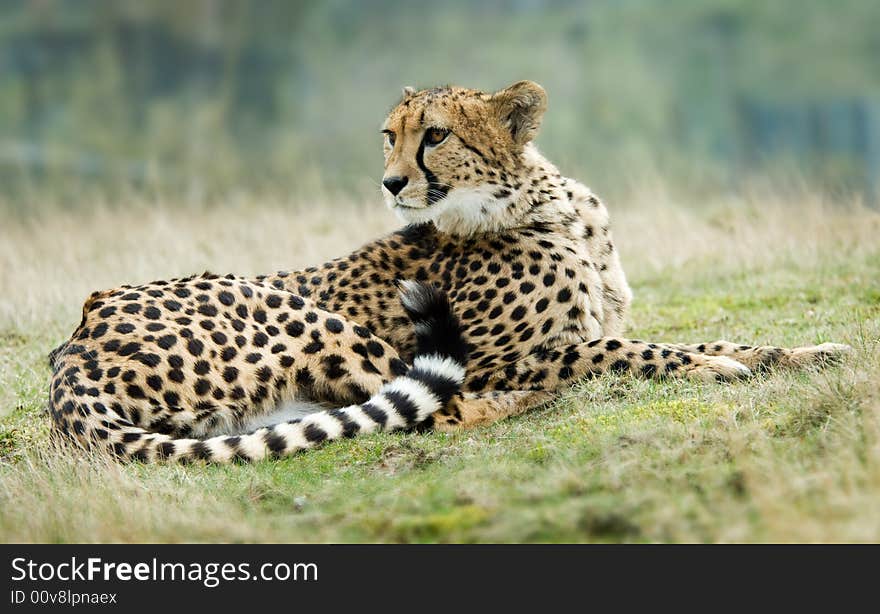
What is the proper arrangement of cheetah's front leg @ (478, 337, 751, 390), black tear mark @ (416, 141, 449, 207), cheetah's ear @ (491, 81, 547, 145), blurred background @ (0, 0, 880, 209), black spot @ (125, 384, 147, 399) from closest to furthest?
black spot @ (125, 384, 147, 399) → cheetah's front leg @ (478, 337, 751, 390) → black tear mark @ (416, 141, 449, 207) → cheetah's ear @ (491, 81, 547, 145) → blurred background @ (0, 0, 880, 209)

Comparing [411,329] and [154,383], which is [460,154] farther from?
[154,383]

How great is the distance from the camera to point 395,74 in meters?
24.0

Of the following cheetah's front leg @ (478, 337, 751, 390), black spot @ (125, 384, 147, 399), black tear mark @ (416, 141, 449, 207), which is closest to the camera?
black spot @ (125, 384, 147, 399)

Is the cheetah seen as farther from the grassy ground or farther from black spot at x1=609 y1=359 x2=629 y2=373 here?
the grassy ground


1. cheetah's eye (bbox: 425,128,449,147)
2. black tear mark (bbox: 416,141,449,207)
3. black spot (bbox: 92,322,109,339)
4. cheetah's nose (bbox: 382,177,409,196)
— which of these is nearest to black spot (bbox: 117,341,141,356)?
black spot (bbox: 92,322,109,339)

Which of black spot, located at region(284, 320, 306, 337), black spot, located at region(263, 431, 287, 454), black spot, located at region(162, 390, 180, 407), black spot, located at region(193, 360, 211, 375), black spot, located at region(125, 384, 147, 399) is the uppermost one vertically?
black spot, located at region(284, 320, 306, 337)

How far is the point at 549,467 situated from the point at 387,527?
564 mm

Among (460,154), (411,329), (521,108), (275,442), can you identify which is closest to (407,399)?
(275,442)

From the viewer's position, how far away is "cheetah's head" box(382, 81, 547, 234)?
3967 millimetres

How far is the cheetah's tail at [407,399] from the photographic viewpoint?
3.42 m

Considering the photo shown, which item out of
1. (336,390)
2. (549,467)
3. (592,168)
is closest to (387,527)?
(549,467)

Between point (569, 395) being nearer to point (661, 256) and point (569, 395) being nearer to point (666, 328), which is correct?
point (666, 328)

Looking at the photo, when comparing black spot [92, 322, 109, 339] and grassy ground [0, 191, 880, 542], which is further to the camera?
black spot [92, 322, 109, 339]

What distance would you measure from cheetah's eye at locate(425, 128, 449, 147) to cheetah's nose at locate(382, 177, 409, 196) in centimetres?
20
